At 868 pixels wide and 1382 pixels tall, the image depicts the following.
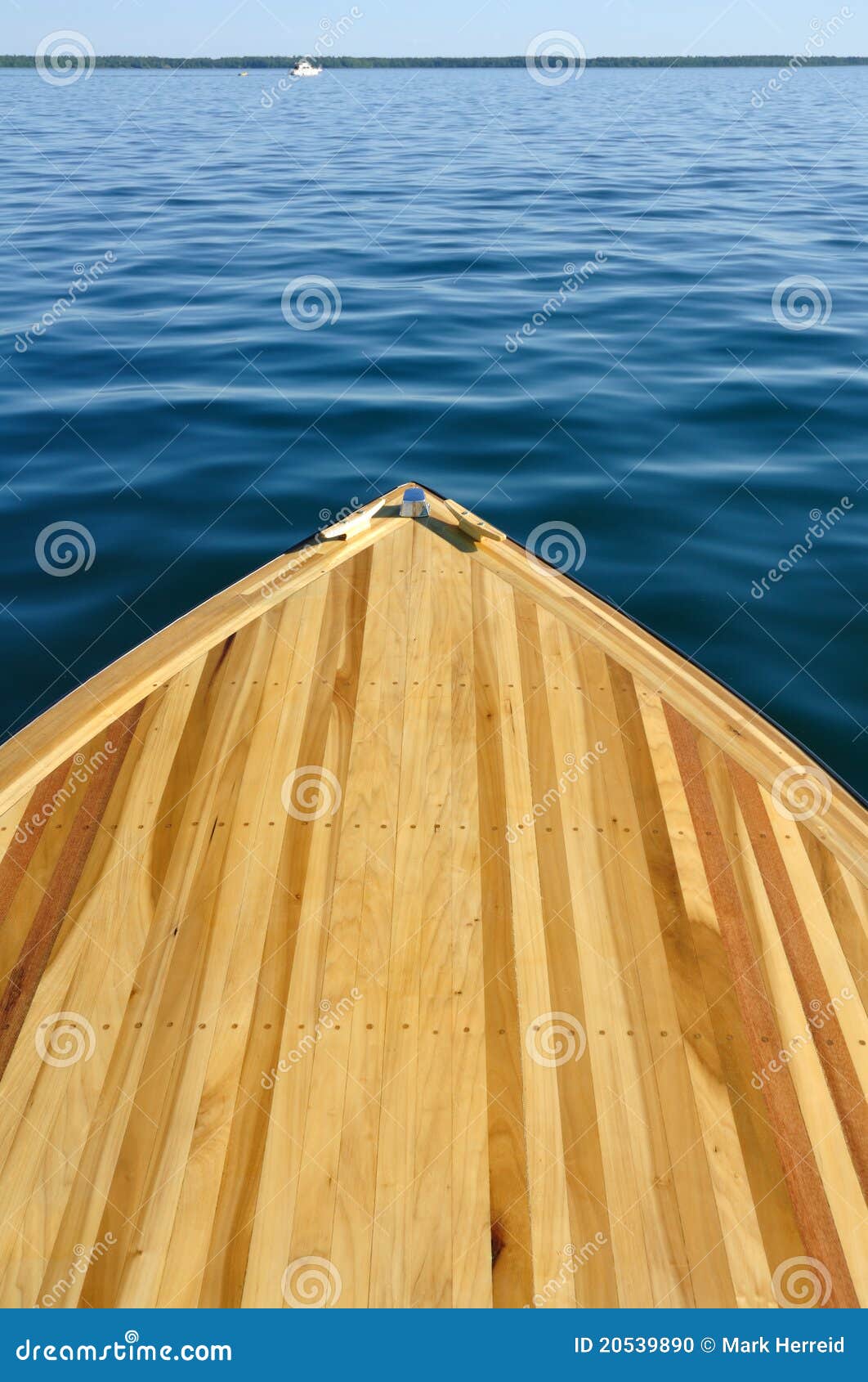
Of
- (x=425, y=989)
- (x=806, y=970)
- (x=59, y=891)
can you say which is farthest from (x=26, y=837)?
(x=806, y=970)

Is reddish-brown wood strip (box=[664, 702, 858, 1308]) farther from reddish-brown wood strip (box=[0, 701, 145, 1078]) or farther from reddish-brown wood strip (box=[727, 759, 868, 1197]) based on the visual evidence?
reddish-brown wood strip (box=[0, 701, 145, 1078])

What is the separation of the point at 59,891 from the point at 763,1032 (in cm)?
199

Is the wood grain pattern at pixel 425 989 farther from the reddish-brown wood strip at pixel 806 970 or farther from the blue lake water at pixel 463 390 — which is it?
the blue lake water at pixel 463 390

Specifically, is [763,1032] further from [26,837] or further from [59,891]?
[26,837]

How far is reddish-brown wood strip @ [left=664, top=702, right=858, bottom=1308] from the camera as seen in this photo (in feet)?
7.14

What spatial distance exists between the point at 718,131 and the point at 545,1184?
1012 inches

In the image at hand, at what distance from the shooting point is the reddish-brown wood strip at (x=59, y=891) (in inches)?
102

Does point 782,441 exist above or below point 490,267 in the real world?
below

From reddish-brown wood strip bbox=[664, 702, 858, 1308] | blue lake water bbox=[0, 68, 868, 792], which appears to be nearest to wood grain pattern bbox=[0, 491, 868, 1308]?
reddish-brown wood strip bbox=[664, 702, 858, 1308]

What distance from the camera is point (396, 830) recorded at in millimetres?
3123

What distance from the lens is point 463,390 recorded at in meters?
8.09

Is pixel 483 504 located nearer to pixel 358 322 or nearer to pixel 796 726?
pixel 796 726

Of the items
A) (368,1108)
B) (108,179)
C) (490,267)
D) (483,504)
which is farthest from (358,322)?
(108,179)

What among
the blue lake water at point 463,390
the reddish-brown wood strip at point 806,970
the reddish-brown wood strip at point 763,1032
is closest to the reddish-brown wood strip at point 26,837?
the blue lake water at point 463,390
